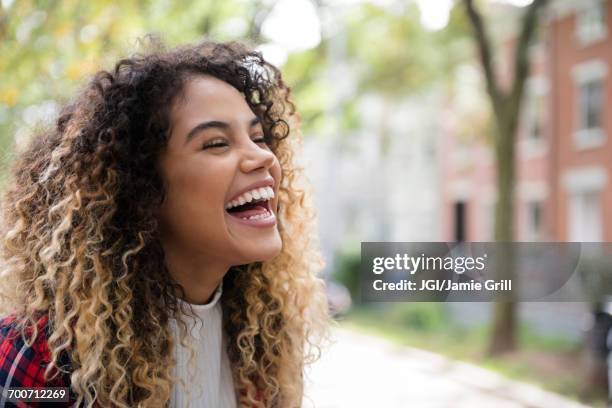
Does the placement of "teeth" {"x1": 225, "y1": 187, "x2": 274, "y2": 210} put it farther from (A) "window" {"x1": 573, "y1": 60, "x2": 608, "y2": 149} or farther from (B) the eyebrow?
(A) "window" {"x1": 573, "y1": 60, "x2": 608, "y2": 149}

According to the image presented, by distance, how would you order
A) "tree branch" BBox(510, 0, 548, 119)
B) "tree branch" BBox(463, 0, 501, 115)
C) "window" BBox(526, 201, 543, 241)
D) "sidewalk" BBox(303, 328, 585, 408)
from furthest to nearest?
1. "window" BBox(526, 201, 543, 241)
2. "tree branch" BBox(510, 0, 548, 119)
3. "tree branch" BBox(463, 0, 501, 115)
4. "sidewalk" BBox(303, 328, 585, 408)

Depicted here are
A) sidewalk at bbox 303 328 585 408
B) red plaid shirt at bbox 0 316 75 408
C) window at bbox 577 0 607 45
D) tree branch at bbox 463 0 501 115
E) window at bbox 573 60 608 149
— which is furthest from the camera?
window at bbox 573 60 608 149

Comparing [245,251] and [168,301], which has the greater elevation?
[245,251]

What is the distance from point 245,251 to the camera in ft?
5.80

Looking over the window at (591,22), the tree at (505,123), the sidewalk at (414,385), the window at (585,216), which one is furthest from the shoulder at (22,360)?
the window at (591,22)

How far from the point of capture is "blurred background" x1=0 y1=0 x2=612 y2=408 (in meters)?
5.93

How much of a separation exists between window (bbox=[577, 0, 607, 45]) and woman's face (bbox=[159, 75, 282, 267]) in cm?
1818

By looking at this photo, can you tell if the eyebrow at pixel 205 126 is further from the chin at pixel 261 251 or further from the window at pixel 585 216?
→ the window at pixel 585 216

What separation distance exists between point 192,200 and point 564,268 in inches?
267

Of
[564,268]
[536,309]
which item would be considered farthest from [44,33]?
[536,309]

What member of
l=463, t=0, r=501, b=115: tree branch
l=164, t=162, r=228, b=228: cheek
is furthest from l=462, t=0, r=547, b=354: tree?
l=164, t=162, r=228, b=228: cheek

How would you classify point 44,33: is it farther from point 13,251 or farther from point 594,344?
point 594,344

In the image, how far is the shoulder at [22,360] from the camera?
1551 millimetres

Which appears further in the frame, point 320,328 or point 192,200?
point 320,328
